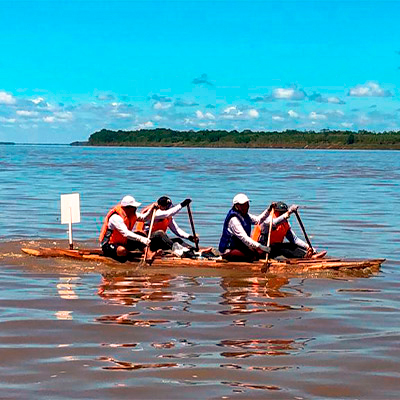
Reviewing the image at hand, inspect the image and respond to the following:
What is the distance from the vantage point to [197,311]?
11.1m

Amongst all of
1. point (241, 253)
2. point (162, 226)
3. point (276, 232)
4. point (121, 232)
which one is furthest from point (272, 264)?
point (121, 232)

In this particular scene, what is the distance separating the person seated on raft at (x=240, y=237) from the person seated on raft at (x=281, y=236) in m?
0.24

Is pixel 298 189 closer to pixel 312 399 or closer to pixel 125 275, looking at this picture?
pixel 125 275

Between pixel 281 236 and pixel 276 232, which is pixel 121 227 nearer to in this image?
pixel 276 232

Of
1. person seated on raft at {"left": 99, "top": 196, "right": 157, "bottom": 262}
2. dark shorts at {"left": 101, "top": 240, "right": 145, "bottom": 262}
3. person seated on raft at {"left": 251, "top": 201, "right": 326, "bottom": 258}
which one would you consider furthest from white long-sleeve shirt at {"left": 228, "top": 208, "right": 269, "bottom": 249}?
dark shorts at {"left": 101, "top": 240, "right": 145, "bottom": 262}

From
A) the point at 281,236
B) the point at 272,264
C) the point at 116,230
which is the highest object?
the point at 116,230

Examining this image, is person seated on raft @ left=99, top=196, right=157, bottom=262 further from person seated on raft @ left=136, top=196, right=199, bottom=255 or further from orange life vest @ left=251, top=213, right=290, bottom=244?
orange life vest @ left=251, top=213, right=290, bottom=244

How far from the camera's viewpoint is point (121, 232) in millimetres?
14875

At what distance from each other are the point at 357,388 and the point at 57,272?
814cm

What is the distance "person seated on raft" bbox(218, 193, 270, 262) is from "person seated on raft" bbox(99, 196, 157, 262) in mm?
1545

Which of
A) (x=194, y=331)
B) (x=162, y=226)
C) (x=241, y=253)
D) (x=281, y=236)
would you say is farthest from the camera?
(x=162, y=226)

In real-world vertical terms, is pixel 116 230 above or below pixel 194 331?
above

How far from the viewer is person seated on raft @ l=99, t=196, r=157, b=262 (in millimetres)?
14875

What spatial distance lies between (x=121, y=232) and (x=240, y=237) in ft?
7.69
